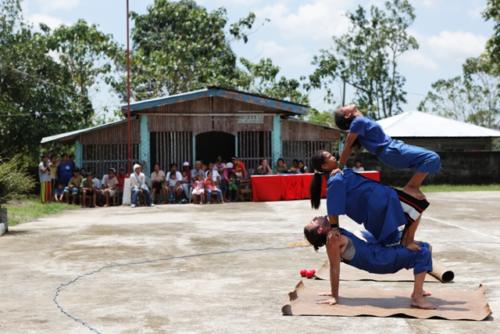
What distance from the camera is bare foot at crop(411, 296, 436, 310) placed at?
621 centimetres

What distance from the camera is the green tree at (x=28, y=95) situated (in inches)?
1067

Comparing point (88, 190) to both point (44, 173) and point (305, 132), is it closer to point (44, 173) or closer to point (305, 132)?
point (44, 173)

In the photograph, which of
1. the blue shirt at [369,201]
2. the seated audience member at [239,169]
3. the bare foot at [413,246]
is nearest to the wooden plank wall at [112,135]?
the seated audience member at [239,169]

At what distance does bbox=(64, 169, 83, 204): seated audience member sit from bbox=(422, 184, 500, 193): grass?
443 inches

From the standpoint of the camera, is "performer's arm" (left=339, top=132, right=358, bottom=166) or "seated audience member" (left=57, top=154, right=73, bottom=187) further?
"seated audience member" (left=57, top=154, right=73, bottom=187)

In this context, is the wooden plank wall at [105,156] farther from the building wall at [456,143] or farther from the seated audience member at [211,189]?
the building wall at [456,143]

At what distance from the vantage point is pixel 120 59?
1369 inches

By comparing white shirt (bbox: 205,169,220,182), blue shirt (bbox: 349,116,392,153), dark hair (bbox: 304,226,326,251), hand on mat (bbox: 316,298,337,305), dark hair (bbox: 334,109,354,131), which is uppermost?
dark hair (bbox: 334,109,354,131)

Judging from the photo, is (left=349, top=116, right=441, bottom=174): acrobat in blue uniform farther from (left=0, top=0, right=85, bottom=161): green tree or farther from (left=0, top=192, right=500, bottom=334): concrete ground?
(left=0, top=0, right=85, bottom=161): green tree

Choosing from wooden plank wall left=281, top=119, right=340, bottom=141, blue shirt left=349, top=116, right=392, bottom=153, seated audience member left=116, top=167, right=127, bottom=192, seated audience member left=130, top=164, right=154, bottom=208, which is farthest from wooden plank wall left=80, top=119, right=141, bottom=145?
blue shirt left=349, top=116, right=392, bottom=153

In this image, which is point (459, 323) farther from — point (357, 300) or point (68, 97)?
point (68, 97)

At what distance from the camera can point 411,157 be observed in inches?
268

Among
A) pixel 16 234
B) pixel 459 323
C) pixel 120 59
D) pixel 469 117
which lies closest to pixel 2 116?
pixel 120 59

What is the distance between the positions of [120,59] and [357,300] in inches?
1165
